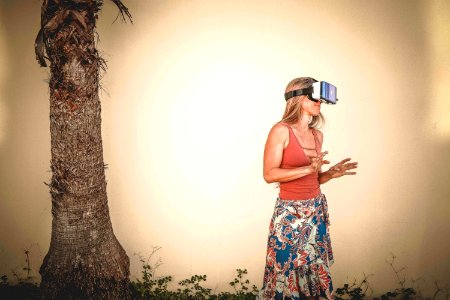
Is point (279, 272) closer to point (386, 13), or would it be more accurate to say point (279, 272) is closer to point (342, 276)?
point (342, 276)

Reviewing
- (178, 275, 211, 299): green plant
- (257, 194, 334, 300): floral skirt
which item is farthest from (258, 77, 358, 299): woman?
(178, 275, 211, 299): green plant

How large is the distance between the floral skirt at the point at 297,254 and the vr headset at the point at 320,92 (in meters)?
0.88

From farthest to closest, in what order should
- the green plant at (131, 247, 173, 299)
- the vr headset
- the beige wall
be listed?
1. the green plant at (131, 247, 173, 299)
2. the beige wall
3. the vr headset

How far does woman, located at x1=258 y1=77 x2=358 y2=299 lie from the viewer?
7.84 feet

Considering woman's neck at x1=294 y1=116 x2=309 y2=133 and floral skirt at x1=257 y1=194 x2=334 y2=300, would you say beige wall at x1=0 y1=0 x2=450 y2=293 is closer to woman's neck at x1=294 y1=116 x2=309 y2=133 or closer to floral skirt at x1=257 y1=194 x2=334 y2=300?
woman's neck at x1=294 y1=116 x2=309 y2=133

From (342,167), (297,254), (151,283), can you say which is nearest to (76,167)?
(151,283)

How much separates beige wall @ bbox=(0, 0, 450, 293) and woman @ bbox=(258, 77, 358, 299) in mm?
1006

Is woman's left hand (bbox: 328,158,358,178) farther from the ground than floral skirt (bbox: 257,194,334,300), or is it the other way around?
woman's left hand (bbox: 328,158,358,178)

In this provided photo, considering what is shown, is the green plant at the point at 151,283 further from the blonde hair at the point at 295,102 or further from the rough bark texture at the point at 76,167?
the blonde hair at the point at 295,102

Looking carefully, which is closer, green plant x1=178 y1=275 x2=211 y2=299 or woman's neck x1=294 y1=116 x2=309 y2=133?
woman's neck x1=294 y1=116 x2=309 y2=133

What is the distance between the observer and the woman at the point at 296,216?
2.39 meters

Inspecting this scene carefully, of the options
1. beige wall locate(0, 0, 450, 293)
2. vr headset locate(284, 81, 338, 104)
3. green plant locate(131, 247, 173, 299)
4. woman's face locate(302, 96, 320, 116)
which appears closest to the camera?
vr headset locate(284, 81, 338, 104)

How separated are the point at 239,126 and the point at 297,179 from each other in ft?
4.21

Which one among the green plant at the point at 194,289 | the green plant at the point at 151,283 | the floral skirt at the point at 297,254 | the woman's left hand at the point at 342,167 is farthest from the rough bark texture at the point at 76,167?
the woman's left hand at the point at 342,167
